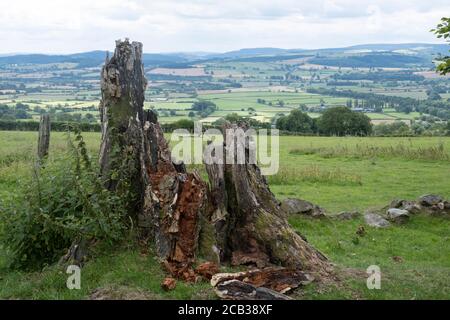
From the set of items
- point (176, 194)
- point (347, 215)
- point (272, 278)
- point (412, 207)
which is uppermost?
point (176, 194)

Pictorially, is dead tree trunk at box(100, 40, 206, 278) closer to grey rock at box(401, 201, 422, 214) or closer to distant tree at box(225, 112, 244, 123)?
distant tree at box(225, 112, 244, 123)

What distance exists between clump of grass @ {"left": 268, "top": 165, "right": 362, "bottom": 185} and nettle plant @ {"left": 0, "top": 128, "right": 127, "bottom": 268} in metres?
16.8

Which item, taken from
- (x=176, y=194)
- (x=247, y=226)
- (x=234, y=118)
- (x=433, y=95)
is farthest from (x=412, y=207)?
(x=433, y=95)

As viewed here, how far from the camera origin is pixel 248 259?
34.4 ft

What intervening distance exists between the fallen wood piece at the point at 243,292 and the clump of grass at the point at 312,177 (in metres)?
18.2

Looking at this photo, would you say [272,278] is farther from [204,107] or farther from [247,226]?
[204,107]

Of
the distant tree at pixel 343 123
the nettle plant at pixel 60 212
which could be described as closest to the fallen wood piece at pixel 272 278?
the nettle plant at pixel 60 212

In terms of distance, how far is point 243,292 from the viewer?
342 inches

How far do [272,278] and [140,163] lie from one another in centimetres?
380

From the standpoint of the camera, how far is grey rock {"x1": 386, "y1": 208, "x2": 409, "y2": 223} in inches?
742

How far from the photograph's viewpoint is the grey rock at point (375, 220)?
18.4 m
